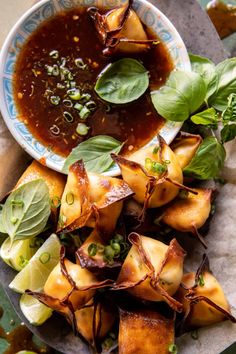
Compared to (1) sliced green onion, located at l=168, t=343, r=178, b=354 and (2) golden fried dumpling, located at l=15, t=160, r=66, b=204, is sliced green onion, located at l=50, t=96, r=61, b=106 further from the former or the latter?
(1) sliced green onion, located at l=168, t=343, r=178, b=354

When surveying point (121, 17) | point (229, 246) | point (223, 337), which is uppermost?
point (121, 17)

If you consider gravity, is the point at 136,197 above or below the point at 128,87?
below

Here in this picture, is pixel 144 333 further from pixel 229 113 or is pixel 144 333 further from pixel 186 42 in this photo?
pixel 186 42

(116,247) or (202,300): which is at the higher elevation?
(116,247)

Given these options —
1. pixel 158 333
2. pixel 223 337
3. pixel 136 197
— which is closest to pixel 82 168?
pixel 136 197

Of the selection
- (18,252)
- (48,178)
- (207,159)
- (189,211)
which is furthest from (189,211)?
(18,252)

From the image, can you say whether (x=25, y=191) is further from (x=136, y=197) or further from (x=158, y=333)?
(x=158, y=333)
